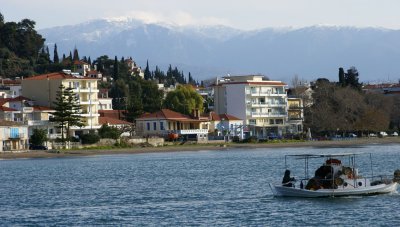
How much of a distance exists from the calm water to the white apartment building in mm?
71159

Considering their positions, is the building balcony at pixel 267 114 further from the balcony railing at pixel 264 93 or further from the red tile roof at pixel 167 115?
the red tile roof at pixel 167 115

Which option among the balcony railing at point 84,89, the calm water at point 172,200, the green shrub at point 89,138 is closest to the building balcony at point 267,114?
the balcony railing at point 84,89

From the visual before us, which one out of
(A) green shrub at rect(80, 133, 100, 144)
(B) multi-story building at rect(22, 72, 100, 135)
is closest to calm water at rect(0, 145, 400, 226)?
(A) green shrub at rect(80, 133, 100, 144)

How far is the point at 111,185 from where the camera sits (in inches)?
2574

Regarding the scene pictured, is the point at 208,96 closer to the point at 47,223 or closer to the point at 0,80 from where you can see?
the point at 0,80

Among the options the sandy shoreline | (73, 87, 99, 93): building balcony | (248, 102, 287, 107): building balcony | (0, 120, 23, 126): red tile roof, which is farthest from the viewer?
(248, 102, 287, 107): building balcony

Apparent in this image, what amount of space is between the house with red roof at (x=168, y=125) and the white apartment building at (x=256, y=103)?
15.0 meters

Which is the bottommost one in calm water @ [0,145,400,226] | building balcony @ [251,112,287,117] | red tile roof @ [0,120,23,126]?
calm water @ [0,145,400,226]

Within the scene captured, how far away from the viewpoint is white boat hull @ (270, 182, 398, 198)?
51.6m

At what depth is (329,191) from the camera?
51.5 metres

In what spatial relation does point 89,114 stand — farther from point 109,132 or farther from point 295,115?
point 295,115

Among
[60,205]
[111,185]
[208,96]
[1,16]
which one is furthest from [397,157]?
[1,16]

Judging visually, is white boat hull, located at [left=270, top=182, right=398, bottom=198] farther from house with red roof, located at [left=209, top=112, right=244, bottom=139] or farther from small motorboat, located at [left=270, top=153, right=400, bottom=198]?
house with red roof, located at [left=209, top=112, right=244, bottom=139]

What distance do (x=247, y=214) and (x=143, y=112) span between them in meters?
101
